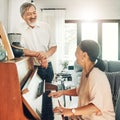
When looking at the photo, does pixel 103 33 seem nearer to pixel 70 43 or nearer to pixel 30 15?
pixel 70 43

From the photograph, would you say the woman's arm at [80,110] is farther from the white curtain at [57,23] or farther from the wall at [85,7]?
the wall at [85,7]

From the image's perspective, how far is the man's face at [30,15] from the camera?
2016 mm

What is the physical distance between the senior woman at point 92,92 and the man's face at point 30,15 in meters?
0.53

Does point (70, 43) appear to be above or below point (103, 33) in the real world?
below

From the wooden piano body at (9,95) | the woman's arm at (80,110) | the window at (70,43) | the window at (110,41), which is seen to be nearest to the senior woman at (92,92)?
the woman's arm at (80,110)

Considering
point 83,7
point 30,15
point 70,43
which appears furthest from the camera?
point 70,43

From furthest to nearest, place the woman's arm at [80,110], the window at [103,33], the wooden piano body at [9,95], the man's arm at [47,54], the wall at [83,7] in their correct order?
the window at [103,33] → the wall at [83,7] → the man's arm at [47,54] → the woman's arm at [80,110] → the wooden piano body at [9,95]

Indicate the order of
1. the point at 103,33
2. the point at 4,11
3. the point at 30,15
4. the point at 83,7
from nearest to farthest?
the point at 30,15
the point at 4,11
the point at 83,7
the point at 103,33

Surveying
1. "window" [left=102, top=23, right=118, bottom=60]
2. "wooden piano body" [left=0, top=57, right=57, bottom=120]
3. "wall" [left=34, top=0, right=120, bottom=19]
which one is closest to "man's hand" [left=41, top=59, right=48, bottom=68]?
"wooden piano body" [left=0, top=57, right=57, bottom=120]

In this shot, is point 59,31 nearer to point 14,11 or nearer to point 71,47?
point 71,47

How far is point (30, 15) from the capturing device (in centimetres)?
205

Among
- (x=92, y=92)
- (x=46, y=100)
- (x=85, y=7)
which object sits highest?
(x=85, y=7)

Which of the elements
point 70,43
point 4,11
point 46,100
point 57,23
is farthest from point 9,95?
point 70,43

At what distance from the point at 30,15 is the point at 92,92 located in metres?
0.86
